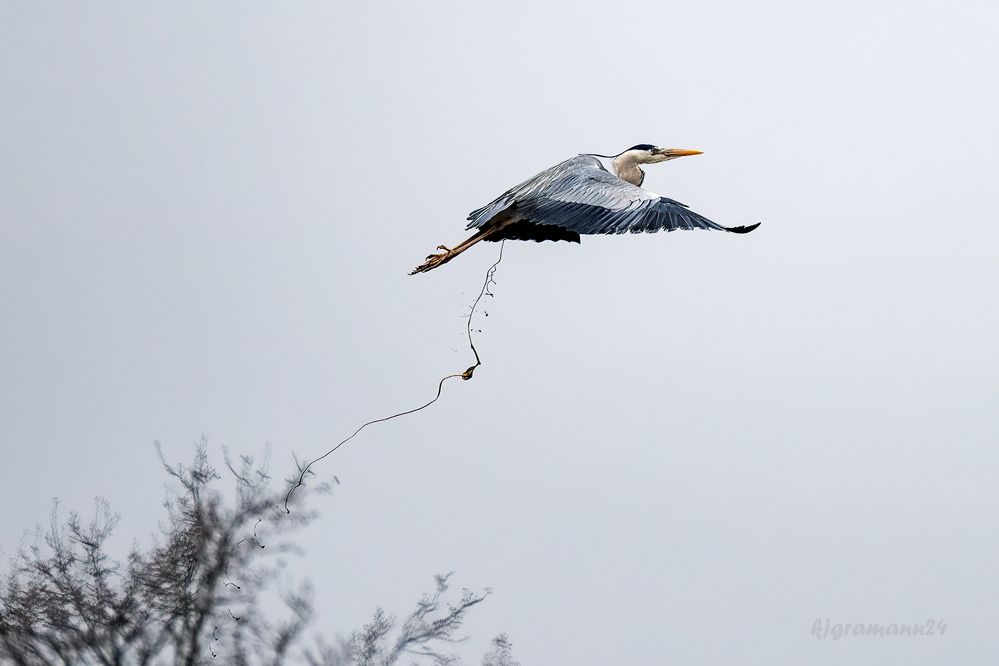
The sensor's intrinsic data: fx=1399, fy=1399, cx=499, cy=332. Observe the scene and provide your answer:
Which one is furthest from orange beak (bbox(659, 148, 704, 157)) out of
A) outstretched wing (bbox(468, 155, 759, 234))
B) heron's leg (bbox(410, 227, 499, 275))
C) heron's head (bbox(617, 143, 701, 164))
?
heron's leg (bbox(410, 227, 499, 275))

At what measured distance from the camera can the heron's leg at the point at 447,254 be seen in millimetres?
10055

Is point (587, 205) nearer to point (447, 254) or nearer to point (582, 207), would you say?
point (582, 207)

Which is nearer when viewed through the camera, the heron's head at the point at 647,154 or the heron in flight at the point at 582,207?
the heron in flight at the point at 582,207

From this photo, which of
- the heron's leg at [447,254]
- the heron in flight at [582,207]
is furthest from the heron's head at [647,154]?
the heron's leg at [447,254]

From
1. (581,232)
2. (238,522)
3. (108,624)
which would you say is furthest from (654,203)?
(108,624)

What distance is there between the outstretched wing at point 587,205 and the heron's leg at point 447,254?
0.08 metres

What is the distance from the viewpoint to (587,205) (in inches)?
389

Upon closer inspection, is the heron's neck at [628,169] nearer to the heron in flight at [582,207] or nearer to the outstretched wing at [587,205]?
the heron in flight at [582,207]

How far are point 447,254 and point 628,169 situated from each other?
A: 1.89 m

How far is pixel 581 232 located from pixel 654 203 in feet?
1.76

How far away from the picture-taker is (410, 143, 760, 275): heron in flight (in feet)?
30.9

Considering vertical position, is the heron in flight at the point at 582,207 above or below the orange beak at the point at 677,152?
below

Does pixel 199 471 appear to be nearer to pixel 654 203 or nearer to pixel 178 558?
pixel 178 558

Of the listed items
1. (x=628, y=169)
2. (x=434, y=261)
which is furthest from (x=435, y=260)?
(x=628, y=169)
